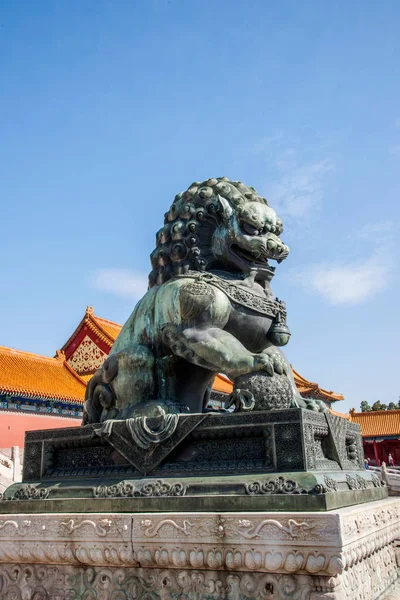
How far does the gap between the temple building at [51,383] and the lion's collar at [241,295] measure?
598 inches

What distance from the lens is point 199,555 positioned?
276 centimetres

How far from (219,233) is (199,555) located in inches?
88.2

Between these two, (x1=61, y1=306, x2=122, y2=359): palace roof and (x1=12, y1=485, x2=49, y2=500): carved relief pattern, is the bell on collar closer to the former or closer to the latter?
(x1=12, y1=485, x2=49, y2=500): carved relief pattern

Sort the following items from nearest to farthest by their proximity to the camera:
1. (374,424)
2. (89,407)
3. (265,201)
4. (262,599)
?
1. (262,599)
2. (89,407)
3. (265,201)
4. (374,424)

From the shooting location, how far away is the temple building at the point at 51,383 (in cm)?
2161

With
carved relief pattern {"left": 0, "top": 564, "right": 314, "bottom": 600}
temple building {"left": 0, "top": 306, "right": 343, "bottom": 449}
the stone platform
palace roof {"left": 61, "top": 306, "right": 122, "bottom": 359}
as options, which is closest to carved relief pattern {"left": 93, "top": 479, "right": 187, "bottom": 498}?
the stone platform

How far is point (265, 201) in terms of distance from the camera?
14.3 ft

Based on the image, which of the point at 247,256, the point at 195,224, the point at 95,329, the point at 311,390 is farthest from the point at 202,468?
the point at 311,390

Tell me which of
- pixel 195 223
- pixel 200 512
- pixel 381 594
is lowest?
pixel 381 594

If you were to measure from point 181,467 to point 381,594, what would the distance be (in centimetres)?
138

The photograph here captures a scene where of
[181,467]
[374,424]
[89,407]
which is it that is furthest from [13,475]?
[374,424]

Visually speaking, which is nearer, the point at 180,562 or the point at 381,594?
the point at 180,562

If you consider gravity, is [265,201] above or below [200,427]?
above

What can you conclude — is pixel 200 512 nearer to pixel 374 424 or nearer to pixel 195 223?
pixel 195 223
